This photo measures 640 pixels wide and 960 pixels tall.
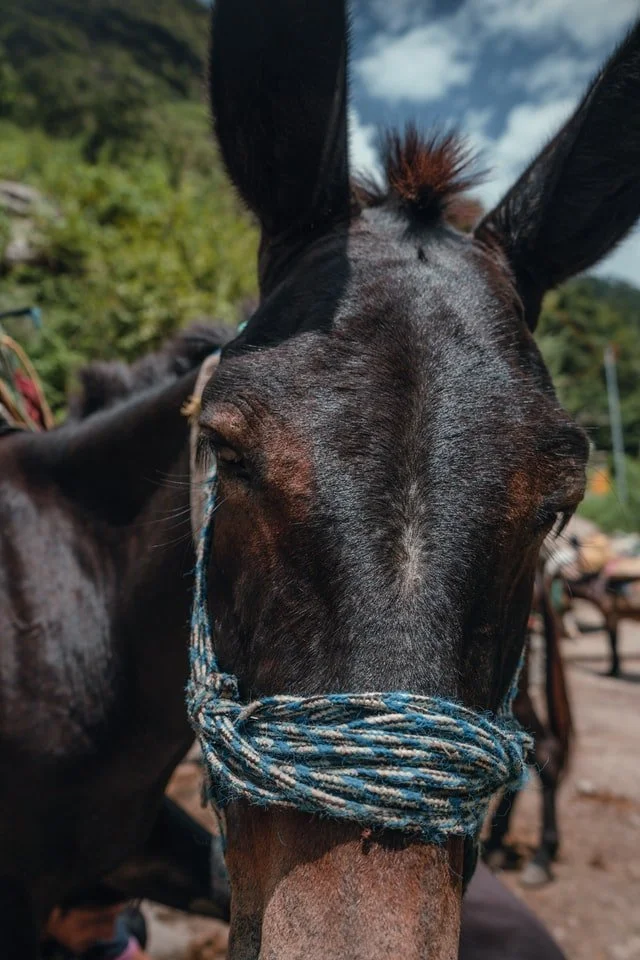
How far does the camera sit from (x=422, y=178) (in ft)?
6.34

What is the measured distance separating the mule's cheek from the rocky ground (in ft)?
10.3

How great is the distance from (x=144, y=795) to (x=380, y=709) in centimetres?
130

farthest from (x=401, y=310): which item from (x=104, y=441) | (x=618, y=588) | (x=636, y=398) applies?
(x=636, y=398)

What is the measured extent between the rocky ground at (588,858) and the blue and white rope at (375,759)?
319 cm

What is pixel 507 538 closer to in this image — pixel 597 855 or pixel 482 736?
pixel 482 736

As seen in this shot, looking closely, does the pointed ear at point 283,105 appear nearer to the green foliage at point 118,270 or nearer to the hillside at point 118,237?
the hillside at point 118,237

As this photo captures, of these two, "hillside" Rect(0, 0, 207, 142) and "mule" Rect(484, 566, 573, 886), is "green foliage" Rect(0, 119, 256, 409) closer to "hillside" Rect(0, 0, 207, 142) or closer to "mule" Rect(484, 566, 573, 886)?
"hillside" Rect(0, 0, 207, 142)

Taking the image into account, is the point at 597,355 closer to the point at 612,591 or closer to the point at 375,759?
the point at 612,591

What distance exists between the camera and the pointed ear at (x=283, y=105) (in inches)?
63.7

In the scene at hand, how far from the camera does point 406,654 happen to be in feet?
3.84

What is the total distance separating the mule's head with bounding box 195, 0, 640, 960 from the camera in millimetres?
1156

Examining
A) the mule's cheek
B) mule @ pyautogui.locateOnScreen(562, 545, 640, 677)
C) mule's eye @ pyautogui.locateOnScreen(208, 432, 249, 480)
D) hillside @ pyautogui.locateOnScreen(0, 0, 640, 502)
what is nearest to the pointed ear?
hillside @ pyautogui.locateOnScreen(0, 0, 640, 502)

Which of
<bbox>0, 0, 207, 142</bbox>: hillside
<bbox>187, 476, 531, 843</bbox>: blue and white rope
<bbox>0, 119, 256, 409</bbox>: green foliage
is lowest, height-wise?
<bbox>187, 476, 531, 843</bbox>: blue and white rope

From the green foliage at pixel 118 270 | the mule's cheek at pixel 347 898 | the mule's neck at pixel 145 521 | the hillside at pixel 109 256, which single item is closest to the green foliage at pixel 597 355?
the hillside at pixel 109 256
